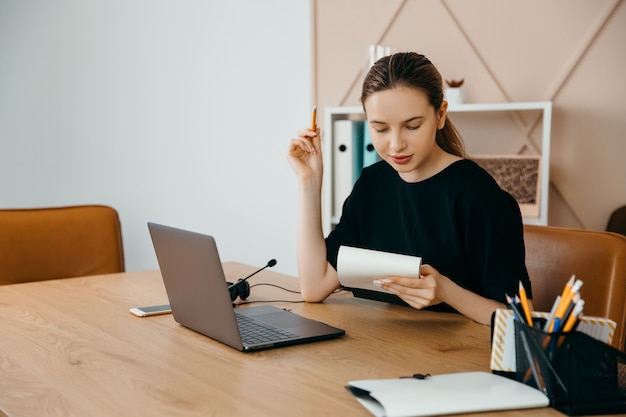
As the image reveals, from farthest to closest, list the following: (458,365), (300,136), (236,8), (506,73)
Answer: (236,8) → (506,73) → (300,136) → (458,365)

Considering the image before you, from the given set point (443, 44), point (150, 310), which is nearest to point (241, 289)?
point (150, 310)

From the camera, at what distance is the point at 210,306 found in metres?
1.27

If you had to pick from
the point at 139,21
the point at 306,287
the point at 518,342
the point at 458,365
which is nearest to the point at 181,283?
the point at 306,287

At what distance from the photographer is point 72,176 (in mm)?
4164

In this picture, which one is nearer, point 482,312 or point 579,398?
point 579,398

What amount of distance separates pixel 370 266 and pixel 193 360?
0.36 m

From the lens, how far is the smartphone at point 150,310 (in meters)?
1.49

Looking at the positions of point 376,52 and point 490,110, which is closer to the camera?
point 490,110

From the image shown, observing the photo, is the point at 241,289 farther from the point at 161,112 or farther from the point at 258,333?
the point at 161,112

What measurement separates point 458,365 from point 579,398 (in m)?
0.23

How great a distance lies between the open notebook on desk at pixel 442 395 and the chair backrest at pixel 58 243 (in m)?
1.36

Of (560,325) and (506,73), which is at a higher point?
(506,73)

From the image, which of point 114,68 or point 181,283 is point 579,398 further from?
point 114,68

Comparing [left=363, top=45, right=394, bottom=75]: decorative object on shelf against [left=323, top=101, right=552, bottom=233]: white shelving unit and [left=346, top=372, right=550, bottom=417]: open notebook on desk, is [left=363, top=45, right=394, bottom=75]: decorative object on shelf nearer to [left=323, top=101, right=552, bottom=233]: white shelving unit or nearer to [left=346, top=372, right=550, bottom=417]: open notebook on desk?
[left=323, top=101, right=552, bottom=233]: white shelving unit
